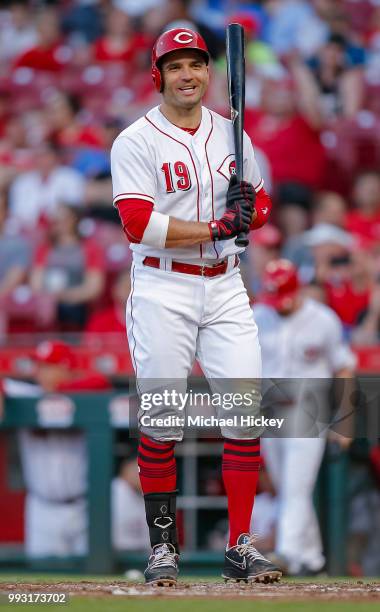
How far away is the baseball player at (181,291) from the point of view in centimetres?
443

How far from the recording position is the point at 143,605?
12.3 feet

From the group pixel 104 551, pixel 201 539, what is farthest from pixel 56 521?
pixel 201 539

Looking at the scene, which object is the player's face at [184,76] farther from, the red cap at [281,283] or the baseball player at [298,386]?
the red cap at [281,283]

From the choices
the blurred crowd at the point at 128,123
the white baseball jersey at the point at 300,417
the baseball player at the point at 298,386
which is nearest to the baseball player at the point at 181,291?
the white baseball jersey at the point at 300,417

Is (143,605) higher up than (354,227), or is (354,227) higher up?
(354,227)

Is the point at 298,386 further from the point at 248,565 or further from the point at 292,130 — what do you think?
the point at 292,130

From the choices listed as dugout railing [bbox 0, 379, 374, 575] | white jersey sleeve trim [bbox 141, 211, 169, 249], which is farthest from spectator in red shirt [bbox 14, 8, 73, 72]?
white jersey sleeve trim [bbox 141, 211, 169, 249]

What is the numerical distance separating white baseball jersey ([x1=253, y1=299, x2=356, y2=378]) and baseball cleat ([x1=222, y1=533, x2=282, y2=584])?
3.02m

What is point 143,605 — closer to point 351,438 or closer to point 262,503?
point 351,438

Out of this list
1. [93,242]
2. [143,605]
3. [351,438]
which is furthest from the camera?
[93,242]

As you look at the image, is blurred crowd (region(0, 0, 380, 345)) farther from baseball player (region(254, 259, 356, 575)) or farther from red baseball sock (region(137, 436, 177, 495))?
red baseball sock (region(137, 436, 177, 495))

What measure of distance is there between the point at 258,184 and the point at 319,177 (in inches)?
209

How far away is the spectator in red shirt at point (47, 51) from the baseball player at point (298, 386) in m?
4.54

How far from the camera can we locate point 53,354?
749 cm
